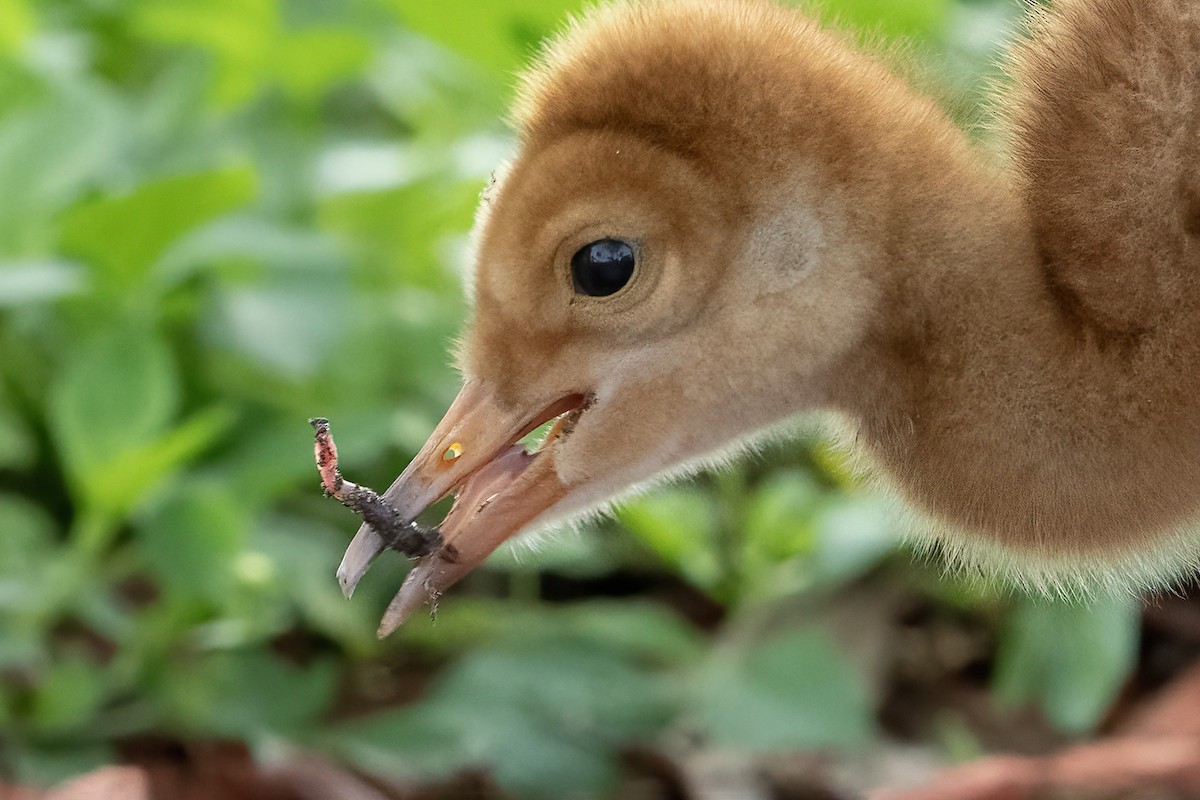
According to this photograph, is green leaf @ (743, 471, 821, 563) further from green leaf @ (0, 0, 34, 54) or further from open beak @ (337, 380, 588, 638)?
green leaf @ (0, 0, 34, 54)

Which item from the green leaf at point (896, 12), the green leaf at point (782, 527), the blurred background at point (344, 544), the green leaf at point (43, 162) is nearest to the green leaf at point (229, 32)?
the blurred background at point (344, 544)

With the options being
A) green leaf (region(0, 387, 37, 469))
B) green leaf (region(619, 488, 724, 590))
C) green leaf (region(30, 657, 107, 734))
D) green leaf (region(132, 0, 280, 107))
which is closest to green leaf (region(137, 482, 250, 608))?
green leaf (region(30, 657, 107, 734))

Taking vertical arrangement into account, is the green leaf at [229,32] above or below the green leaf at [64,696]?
above

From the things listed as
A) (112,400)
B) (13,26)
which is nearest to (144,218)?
(112,400)

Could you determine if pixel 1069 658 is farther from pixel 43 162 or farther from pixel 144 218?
pixel 43 162

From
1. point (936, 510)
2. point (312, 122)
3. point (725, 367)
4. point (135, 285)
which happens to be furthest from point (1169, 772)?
point (312, 122)

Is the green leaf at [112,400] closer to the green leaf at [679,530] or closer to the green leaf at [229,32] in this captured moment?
the green leaf at [679,530]
